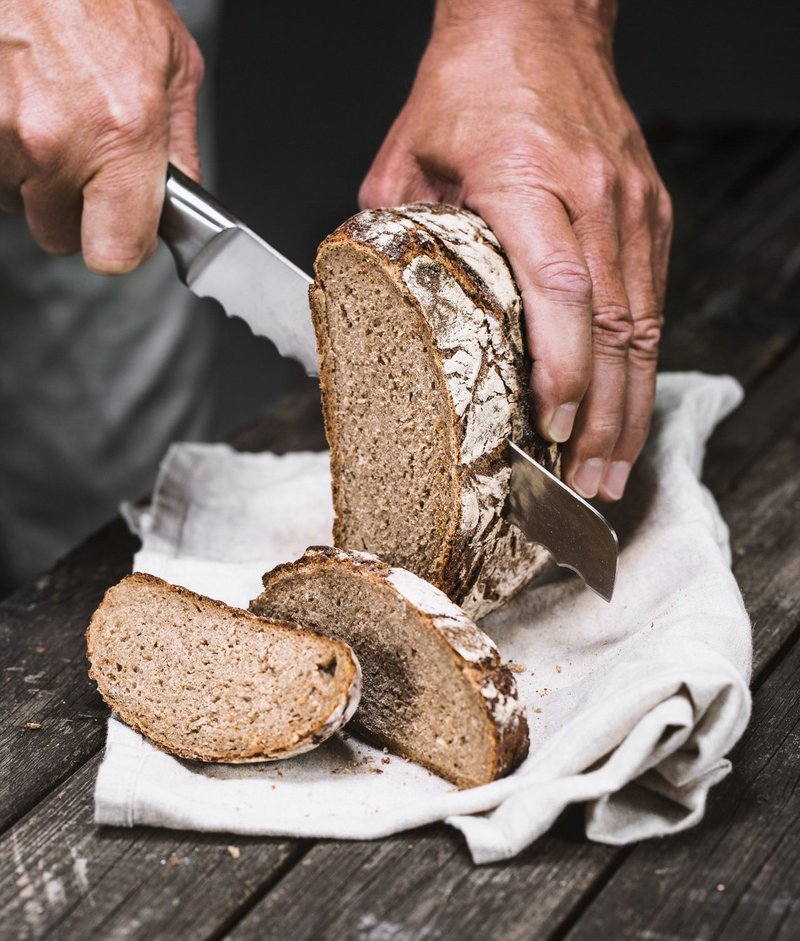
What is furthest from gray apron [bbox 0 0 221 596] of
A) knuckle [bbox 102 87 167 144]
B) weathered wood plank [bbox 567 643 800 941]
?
weathered wood plank [bbox 567 643 800 941]

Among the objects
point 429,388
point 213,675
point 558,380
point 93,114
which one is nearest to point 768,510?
point 558,380

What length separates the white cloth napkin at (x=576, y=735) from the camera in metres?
1.77

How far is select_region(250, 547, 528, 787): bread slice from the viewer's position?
1.86 metres

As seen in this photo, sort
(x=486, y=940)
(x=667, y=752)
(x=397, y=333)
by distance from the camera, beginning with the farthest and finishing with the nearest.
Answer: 1. (x=397, y=333)
2. (x=667, y=752)
3. (x=486, y=940)

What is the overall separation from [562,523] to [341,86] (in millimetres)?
4230

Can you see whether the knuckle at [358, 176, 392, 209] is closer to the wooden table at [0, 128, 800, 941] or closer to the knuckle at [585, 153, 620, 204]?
the knuckle at [585, 153, 620, 204]

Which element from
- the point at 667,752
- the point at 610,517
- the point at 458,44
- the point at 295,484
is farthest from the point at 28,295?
the point at 667,752

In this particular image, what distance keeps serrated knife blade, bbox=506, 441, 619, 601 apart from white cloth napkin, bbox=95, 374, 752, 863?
4.7 inches

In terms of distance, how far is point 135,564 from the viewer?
2.49 m

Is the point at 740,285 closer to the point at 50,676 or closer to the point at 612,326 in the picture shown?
the point at 612,326

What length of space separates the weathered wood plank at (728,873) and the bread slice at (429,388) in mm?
589

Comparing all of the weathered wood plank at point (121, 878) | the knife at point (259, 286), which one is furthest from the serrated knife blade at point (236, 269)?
the weathered wood plank at point (121, 878)

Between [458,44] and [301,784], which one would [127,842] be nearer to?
[301,784]

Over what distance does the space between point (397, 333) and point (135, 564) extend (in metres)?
0.78
